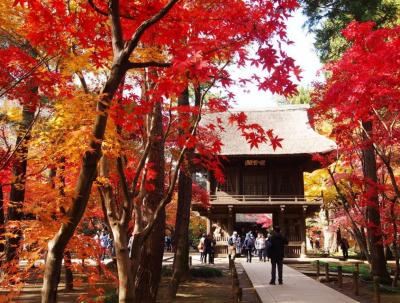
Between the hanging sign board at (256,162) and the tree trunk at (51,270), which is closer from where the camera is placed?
the tree trunk at (51,270)

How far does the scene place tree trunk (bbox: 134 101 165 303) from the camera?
24.4 ft

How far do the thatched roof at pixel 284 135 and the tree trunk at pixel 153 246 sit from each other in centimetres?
1358

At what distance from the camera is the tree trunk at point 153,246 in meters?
7.43

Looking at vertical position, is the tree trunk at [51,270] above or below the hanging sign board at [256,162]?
below

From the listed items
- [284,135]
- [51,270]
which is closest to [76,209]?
[51,270]

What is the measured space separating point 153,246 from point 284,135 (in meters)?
20.2

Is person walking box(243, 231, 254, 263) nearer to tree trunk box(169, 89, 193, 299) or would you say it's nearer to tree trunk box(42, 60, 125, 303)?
tree trunk box(169, 89, 193, 299)

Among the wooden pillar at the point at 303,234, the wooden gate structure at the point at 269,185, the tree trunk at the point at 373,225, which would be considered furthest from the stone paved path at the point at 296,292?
the wooden pillar at the point at 303,234

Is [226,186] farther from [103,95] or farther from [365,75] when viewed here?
[103,95]

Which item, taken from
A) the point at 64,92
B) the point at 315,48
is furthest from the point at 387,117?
the point at 64,92

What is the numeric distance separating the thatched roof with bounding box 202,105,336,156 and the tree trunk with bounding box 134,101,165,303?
13.6 m

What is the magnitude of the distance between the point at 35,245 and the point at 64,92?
10.2 feet

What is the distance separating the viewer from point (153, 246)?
793 centimetres

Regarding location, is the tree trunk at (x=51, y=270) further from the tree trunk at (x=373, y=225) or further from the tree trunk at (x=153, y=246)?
the tree trunk at (x=373, y=225)
